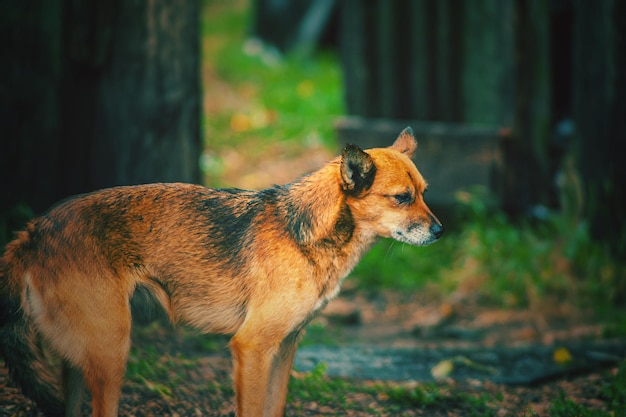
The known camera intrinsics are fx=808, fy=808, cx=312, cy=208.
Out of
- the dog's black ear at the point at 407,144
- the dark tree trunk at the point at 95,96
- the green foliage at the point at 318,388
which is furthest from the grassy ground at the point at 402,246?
the dark tree trunk at the point at 95,96

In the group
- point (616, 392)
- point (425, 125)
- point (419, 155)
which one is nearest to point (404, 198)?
point (616, 392)

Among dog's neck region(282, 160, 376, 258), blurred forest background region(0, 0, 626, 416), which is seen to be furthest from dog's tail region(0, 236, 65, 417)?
dog's neck region(282, 160, 376, 258)

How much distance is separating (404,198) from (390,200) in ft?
0.30

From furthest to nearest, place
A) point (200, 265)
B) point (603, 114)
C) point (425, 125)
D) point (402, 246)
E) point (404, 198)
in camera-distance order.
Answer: point (425, 125), point (603, 114), point (402, 246), point (404, 198), point (200, 265)

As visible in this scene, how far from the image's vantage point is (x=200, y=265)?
184 inches

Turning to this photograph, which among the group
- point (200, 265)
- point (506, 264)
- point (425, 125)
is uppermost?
point (425, 125)

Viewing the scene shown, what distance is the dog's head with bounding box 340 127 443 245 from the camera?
4.75 m

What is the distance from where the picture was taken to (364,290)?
9.29 meters

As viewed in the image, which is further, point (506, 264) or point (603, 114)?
point (506, 264)

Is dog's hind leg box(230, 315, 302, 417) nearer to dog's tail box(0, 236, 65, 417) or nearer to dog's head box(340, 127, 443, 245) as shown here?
dog's head box(340, 127, 443, 245)

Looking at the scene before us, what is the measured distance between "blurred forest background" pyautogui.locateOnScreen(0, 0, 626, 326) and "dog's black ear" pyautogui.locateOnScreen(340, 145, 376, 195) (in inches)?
37.7

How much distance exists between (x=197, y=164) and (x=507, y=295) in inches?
140

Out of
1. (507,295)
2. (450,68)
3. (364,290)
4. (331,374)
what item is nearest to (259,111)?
(450,68)

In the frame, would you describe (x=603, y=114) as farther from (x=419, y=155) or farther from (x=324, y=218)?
(x=324, y=218)
